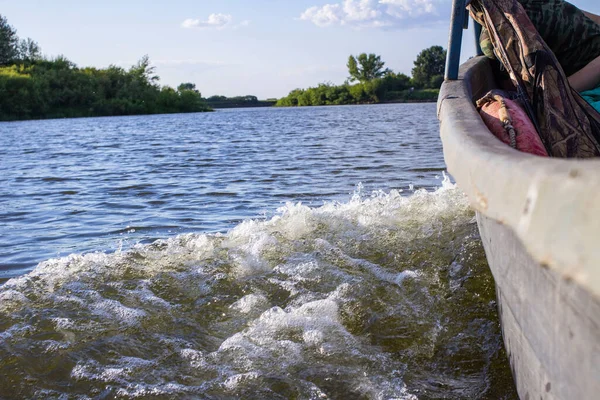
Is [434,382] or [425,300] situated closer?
[434,382]

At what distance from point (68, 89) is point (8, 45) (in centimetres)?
1041

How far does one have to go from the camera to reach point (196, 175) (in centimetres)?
1017

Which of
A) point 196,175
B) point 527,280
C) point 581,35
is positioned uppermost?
point 581,35

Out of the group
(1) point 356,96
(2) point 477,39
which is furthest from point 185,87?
(2) point 477,39

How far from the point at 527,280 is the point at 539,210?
0.48 meters

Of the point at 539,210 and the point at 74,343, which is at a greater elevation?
the point at 539,210

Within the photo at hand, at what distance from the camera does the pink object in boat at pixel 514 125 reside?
2285mm

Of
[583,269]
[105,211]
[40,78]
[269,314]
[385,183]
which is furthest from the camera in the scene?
[40,78]

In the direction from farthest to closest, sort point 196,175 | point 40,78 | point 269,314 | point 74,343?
point 40,78
point 196,175
point 269,314
point 74,343

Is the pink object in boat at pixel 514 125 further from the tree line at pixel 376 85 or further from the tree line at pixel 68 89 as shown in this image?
the tree line at pixel 376 85

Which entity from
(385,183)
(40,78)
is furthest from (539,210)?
(40,78)

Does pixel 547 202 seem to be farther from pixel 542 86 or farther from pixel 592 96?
pixel 592 96

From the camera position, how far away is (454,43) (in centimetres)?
324

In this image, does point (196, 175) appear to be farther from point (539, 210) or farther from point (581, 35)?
point (539, 210)
